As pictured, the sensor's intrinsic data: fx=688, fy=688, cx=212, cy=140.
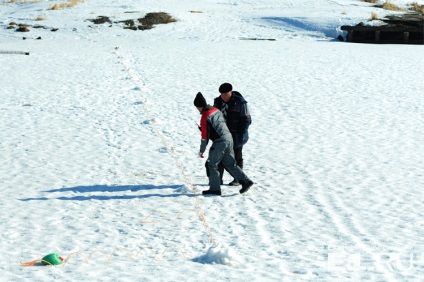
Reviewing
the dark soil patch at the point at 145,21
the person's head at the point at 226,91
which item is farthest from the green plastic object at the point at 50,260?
the dark soil patch at the point at 145,21

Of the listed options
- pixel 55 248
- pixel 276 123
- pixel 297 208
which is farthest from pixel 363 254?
pixel 276 123

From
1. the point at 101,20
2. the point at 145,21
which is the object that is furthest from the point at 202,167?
the point at 101,20

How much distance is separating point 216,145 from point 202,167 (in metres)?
2.28

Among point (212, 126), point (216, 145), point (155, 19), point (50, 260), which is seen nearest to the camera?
point (50, 260)

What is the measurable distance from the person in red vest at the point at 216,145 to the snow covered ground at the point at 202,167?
0.28 metres

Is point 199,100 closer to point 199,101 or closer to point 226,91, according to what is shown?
point 199,101

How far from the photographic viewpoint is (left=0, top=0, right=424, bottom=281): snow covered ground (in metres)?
7.78

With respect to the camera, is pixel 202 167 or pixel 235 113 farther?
pixel 202 167

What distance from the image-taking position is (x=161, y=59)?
25922 mm

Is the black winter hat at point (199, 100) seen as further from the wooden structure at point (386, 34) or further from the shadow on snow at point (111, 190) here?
the wooden structure at point (386, 34)

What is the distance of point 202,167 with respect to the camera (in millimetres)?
12250

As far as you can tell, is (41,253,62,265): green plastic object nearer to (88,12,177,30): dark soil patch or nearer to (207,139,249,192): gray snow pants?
(207,139,249,192): gray snow pants

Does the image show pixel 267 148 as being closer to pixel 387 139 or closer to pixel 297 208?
pixel 387 139

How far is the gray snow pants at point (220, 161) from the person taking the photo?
10.0 metres
